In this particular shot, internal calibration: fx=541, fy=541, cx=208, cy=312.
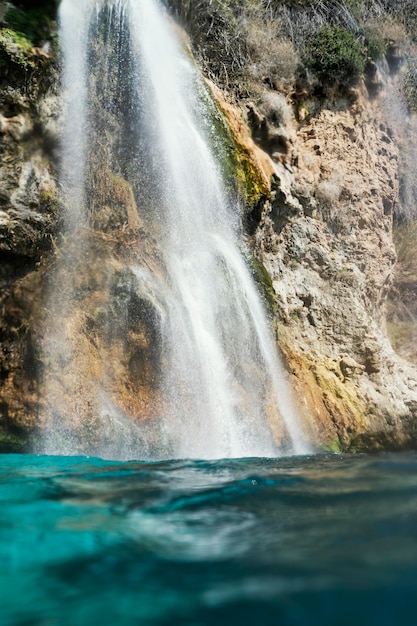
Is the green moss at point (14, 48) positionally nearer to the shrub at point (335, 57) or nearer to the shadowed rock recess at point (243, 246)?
the shadowed rock recess at point (243, 246)

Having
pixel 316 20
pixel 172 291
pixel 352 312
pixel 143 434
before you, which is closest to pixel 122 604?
pixel 143 434

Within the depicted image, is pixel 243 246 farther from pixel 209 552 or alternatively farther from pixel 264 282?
pixel 209 552

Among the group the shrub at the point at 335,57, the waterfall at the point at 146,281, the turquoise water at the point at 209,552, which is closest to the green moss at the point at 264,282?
the waterfall at the point at 146,281

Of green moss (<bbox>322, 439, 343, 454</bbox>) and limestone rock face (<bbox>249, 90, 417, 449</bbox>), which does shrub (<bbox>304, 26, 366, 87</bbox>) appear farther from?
green moss (<bbox>322, 439, 343, 454</bbox>)

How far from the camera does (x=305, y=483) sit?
3.97 meters

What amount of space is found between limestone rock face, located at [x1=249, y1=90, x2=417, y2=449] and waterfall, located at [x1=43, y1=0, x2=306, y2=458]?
1.03 meters

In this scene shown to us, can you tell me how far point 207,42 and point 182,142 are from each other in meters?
3.75

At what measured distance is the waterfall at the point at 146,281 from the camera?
23.7 feet

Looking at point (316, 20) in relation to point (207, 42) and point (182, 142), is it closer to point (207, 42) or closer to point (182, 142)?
point (207, 42)

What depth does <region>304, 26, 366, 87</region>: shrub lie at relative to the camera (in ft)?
40.3

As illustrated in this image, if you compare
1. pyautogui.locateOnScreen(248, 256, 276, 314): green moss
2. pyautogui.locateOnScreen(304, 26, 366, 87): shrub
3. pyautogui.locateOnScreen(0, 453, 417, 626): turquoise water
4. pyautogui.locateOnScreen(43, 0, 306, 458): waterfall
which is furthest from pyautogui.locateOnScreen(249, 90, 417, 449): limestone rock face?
pyautogui.locateOnScreen(0, 453, 417, 626): turquoise water

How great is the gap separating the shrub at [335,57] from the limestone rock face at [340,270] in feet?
1.69

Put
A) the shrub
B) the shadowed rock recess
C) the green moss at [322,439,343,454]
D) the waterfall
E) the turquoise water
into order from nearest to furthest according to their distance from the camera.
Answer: the turquoise water → the waterfall → the shadowed rock recess → the green moss at [322,439,343,454] → the shrub

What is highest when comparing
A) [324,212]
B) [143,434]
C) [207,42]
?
[207,42]
